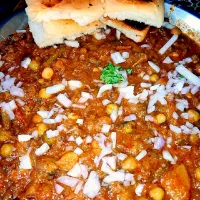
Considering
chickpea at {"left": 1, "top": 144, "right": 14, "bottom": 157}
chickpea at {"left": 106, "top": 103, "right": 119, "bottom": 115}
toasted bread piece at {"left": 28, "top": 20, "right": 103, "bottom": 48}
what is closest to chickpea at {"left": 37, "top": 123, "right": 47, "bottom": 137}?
chickpea at {"left": 1, "top": 144, "right": 14, "bottom": 157}

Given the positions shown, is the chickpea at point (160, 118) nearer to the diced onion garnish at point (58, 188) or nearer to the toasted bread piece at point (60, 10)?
the diced onion garnish at point (58, 188)

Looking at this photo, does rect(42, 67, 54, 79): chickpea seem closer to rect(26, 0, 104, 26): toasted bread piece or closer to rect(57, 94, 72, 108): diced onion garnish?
rect(57, 94, 72, 108): diced onion garnish

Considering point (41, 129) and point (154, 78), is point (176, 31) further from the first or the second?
point (41, 129)

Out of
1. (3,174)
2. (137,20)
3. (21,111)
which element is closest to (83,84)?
(21,111)

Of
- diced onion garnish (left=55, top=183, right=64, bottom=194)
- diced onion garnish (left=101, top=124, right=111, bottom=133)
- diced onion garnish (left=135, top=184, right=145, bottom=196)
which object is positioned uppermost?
diced onion garnish (left=101, top=124, right=111, bottom=133)

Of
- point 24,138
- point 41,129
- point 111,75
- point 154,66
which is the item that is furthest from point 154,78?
point 24,138
